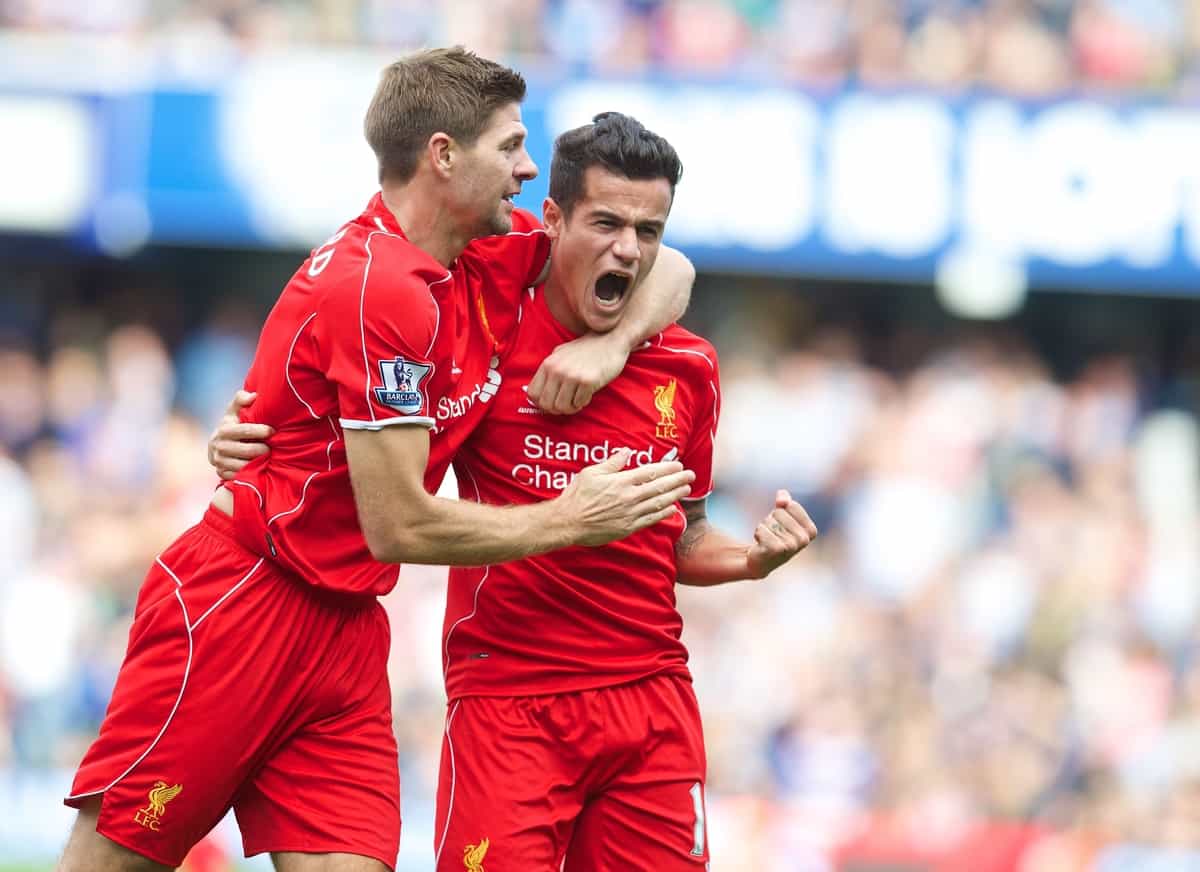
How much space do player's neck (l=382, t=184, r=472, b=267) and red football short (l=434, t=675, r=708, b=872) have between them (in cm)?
127

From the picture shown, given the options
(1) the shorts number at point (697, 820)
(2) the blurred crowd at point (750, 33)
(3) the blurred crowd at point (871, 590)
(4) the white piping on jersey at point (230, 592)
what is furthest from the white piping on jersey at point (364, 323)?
(2) the blurred crowd at point (750, 33)

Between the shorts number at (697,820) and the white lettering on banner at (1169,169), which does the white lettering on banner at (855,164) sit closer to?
the white lettering on banner at (1169,169)

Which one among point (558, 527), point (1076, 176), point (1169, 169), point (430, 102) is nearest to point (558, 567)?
point (558, 527)

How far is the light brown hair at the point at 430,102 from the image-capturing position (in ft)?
15.3

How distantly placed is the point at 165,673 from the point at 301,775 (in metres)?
0.45

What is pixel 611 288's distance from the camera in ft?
16.6

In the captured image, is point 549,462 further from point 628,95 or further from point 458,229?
point 628,95

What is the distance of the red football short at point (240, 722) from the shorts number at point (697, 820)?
32.9 inches

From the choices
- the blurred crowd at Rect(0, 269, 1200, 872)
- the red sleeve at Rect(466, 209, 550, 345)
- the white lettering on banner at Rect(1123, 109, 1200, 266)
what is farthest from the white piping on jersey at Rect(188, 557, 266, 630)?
the white lettering on banner at Rect(1123, 109, 1200, 266)

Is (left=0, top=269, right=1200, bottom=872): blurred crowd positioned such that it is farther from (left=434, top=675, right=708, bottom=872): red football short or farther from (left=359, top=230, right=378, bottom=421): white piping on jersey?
(left=359, top=230, right=378, bottom=421): white piping on jersey

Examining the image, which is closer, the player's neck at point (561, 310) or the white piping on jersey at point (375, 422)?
the white piping on jersey at point (375, 422)

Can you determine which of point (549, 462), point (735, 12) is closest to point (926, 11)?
point (735, 12)

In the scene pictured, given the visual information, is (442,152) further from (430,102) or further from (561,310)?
(561,310)

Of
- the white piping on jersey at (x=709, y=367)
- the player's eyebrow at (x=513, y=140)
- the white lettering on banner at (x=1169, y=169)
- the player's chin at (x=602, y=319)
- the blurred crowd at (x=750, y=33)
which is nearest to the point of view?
the player's eyebrow at (x=513, y=140)
